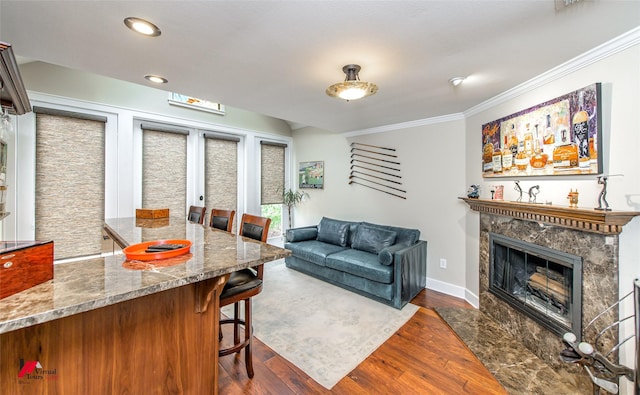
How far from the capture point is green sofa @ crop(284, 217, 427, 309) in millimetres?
3049

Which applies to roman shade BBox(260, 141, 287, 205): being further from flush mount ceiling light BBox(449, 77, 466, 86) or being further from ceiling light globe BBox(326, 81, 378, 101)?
flush mount ceiling light BBox(449, 77, 466, 86)

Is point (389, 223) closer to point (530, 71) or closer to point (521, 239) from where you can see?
point (521, 239)

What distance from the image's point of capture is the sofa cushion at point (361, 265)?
3.04 metres

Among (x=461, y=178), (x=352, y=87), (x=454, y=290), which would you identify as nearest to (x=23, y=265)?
(x=352, y=87)

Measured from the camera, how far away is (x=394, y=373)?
2000mm

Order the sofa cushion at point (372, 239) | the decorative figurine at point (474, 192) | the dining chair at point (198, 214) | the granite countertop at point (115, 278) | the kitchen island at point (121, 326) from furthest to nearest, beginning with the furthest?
the sofa cushion at point (372, 239) → the dining chair at point (198, 214) → the decorative figurine at point (474, 192) → the kitchen island at point (121, 326) → the granite countertop at point (115, 278)

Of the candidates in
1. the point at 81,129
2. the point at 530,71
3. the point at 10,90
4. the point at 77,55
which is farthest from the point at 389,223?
the point at 81,129

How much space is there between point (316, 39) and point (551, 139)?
2.04 meters

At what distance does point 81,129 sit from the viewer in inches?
133

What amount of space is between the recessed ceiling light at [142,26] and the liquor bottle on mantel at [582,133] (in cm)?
294

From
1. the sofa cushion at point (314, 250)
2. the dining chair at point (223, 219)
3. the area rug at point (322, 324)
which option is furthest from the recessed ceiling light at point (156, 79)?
the sofa cushion at point (314, 250)

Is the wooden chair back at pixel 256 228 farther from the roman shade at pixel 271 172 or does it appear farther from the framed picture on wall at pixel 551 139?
the roman shade at pixel 271 172

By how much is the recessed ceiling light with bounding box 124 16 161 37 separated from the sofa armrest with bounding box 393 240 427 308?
292cm

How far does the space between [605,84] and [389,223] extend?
2.75 meters
